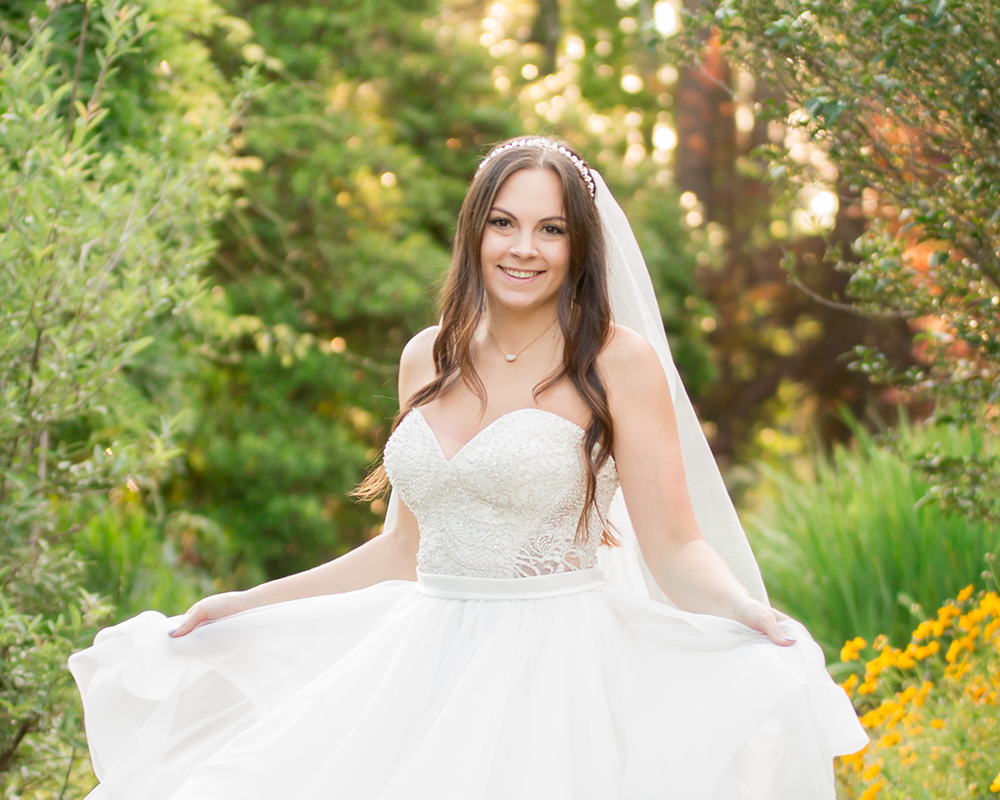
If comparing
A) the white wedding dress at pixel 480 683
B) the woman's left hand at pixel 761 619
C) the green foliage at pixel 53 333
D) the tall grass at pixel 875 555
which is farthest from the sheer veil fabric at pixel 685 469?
the tall grass at pixel 875 555

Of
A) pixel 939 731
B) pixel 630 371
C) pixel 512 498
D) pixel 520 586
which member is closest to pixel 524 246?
pixel 630 371

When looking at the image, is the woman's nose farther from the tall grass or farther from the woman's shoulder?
the tall grass

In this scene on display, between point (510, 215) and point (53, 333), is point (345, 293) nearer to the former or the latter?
point (53, 333)

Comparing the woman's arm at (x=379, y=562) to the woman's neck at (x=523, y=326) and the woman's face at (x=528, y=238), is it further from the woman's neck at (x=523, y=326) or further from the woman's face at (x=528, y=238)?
the woman's face at (x=528, y=238)

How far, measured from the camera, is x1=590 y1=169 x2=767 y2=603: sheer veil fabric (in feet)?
9.05

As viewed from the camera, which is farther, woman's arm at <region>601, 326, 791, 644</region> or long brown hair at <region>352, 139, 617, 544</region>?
long brown hair at <region>352, 139, 617, 544</region>

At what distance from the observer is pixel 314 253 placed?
8281 mm

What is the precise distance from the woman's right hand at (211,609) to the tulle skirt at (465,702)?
1.2 inches

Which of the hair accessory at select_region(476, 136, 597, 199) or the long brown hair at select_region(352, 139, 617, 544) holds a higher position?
the hair accessory at select_region(476, 136, 597, 199)

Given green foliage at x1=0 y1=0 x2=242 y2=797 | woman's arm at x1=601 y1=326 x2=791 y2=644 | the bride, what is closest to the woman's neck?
the bride

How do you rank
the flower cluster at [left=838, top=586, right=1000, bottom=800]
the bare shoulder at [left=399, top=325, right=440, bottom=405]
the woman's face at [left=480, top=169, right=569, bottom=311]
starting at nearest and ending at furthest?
the woman's face at [left=480, top=169, right=569, bottom=311], the bare shoulder at [left=399, top=325, right=440, bottom=405], the flower cluster at [left=838, top=586, right=1000, bottom=800]

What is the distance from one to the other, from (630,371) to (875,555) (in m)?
3.01

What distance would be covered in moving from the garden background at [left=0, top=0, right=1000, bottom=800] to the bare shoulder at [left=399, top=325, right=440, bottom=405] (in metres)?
0.96

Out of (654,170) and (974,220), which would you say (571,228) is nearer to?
(974,220)
